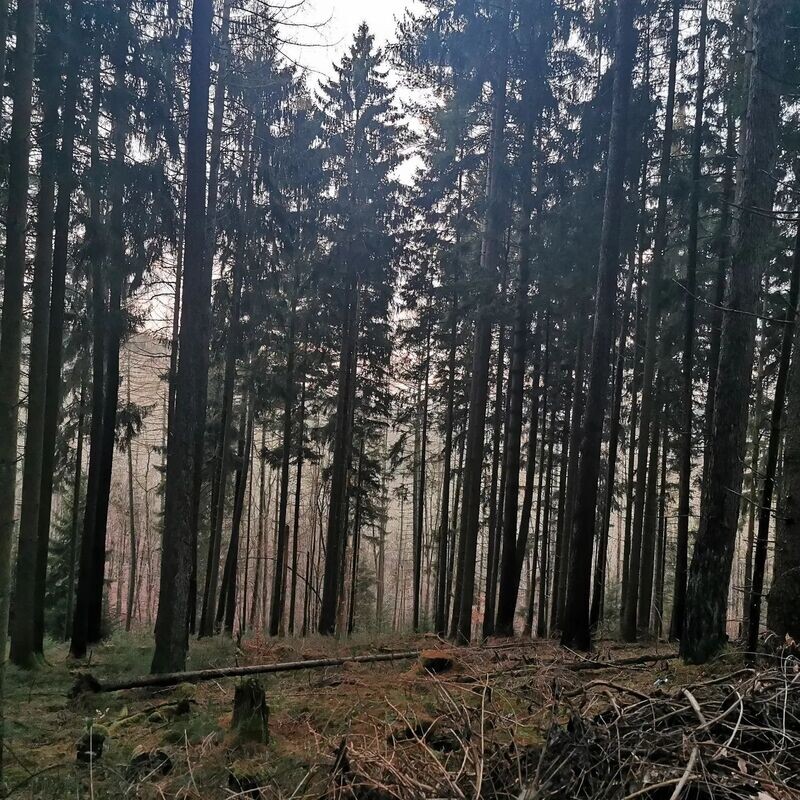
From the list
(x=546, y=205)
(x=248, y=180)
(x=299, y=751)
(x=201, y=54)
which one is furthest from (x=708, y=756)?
(x=546, y=205)

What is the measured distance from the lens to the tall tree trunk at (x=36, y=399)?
28.9 ft

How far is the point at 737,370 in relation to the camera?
23.2 ft

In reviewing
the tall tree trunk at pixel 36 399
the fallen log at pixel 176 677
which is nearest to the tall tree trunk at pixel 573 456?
the fallen log at pixel 176 677

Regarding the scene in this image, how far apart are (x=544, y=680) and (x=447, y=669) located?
9.83 ft

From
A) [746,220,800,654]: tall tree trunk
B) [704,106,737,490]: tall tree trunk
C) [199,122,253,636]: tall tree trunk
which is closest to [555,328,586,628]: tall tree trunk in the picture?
[704,106,737,490]: tall tree trunk

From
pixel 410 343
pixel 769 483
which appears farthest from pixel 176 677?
pixel 410 343

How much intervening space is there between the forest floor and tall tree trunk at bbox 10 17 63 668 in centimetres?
164

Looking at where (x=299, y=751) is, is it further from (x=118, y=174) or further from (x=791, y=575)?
(x=118, y=174)

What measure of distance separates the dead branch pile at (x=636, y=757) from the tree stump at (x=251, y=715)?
68.2 inches

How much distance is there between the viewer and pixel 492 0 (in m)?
12.9

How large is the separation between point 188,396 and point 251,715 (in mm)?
4637

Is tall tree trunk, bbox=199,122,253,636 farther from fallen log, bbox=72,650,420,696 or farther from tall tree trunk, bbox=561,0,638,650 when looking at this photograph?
fallen log, bbox=72,650,420,696

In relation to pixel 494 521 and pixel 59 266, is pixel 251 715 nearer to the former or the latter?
pixel 59 266

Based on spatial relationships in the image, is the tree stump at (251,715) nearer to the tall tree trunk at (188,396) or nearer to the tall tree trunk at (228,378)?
the tall tree trunk at (188,396)
